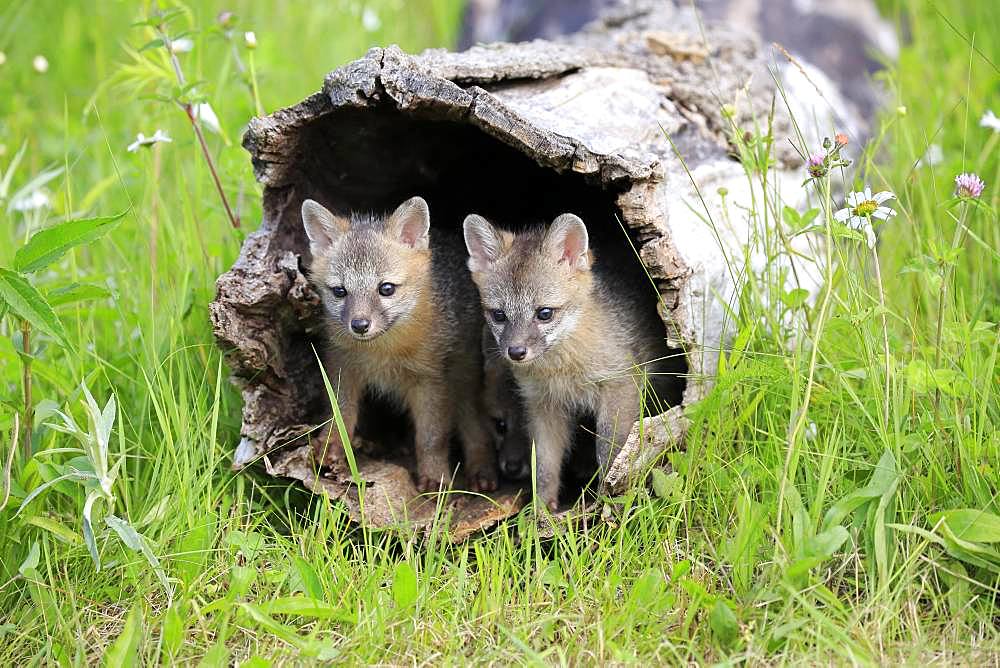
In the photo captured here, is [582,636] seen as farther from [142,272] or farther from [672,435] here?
[142,272]

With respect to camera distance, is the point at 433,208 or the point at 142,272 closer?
the point at 142,272

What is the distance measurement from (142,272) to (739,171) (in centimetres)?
286

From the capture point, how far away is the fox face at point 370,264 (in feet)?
14.3

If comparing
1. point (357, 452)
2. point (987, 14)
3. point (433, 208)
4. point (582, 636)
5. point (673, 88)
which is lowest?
point (582, 636)

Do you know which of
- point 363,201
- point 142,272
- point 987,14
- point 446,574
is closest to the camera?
point 446,574

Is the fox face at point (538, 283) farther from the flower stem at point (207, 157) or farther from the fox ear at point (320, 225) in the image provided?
the flower stem at point (207, 157)

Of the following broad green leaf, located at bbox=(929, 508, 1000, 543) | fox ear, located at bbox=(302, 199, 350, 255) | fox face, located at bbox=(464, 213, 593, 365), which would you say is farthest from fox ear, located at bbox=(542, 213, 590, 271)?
broad green leaf, located at bbox=(929, 508, 1000, 543)

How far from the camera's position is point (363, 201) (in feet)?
16.8

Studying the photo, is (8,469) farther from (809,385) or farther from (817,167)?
(817,167)

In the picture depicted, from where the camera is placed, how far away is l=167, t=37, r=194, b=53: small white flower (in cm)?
431

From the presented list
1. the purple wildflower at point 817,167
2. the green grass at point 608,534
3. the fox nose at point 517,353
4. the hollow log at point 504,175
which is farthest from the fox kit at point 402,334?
the purple wildflower at point 817,167

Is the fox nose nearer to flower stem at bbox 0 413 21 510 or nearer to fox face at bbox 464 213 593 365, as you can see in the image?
fox face at bbox 464 213 593 365

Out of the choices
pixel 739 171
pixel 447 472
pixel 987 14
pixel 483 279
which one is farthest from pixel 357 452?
pixel 987 14

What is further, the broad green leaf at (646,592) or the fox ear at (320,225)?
the fox ear at (320,225)
